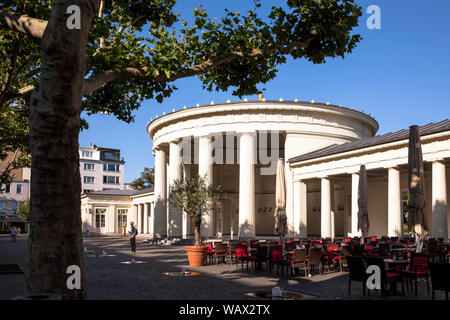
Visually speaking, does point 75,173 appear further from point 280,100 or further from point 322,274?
point 280,100

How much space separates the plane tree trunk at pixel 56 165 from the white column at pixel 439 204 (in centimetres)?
2067

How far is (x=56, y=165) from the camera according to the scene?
5965mm

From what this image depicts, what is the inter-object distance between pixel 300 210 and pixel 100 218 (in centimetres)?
3989

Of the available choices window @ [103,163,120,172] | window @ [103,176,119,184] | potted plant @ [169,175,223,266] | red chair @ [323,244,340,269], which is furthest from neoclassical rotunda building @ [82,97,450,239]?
window @ [103,163,120,172]

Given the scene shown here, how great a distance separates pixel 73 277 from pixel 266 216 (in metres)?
44.3

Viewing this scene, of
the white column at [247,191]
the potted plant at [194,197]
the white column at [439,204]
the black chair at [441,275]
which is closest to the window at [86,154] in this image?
the white column at [247,191]

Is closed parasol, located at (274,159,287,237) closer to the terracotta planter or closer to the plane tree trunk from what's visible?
the terracotta planter

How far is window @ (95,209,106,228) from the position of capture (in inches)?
2518

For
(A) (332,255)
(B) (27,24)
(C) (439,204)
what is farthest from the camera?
(C) (439,204)

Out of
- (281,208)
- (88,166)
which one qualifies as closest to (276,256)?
(281,208)

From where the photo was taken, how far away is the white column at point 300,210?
111 feet

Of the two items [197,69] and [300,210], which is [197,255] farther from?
[300,210]

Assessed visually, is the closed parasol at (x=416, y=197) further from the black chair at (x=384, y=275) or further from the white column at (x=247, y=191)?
the white column at (x=247, y=191)
